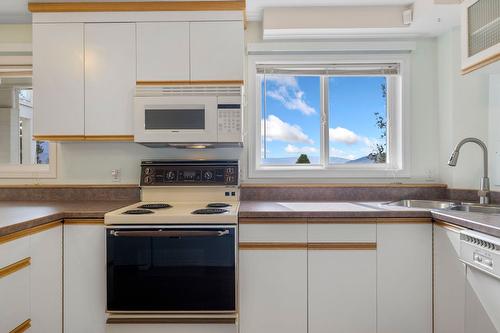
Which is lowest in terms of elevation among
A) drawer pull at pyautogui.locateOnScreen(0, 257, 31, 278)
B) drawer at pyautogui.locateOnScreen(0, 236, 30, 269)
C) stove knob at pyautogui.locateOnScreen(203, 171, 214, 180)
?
drawer pull at pyautogui.locateOnScreen(0, 257, 31, 278)

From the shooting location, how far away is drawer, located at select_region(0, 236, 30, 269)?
1.47m

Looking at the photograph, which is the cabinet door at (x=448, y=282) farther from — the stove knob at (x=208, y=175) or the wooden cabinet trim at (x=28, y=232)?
the wooden cabinet trim at (x=28, y=232)

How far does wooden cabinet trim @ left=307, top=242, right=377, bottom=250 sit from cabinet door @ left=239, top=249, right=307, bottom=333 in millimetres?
62

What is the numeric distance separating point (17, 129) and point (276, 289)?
7.98 feet

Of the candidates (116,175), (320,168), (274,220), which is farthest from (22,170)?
(320,168)

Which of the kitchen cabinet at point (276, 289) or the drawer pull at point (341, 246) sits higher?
the drawer pull at point (341, 246)

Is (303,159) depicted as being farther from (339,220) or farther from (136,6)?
(136,6)

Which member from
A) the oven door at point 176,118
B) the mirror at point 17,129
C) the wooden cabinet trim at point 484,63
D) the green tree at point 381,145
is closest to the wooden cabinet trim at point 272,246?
the oven door at point 176,118

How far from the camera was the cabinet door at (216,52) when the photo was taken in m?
2.23

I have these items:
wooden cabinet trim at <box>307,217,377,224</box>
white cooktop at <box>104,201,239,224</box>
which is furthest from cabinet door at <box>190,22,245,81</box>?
wooden cabinet trim at <box>307,217,377,224</box>

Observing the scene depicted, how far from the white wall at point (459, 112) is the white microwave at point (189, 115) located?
1.57m

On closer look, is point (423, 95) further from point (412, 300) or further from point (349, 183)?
point (412, 300)

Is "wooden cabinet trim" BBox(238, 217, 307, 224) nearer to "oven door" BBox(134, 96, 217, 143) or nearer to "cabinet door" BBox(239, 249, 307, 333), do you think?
"cabinet door" BBox(239, 249, 307, 333)

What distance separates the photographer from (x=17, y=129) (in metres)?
2.73
